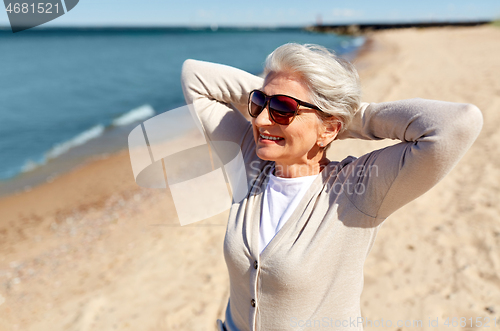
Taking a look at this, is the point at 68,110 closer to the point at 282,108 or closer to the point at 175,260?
the point at 175,260

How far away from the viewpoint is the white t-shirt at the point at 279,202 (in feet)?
4.92

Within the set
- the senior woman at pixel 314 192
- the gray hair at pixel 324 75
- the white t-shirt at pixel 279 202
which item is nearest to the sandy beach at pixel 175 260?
the senior woman at pixel 314 192

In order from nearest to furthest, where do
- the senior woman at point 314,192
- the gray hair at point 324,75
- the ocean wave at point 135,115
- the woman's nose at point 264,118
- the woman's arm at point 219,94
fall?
1. the senior woman at point 314,192
2. the gray hair at point 324,75
3. the woman's nose at point 264,118
4. the woman's arm at point 219,94
5. the ocean wave at point 135,115

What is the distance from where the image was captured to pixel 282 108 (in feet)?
4.84

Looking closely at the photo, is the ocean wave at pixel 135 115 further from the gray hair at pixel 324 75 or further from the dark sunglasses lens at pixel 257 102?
the gray hair at pixel 324 75

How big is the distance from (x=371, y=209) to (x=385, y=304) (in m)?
2.06

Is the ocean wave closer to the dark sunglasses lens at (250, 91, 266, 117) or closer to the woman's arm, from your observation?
the woman's arm

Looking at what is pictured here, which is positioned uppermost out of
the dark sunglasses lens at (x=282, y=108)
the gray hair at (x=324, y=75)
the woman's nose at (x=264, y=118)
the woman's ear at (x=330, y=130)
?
the gray hair at (x=324, y=75)

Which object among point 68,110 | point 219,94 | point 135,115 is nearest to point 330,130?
point 219,94

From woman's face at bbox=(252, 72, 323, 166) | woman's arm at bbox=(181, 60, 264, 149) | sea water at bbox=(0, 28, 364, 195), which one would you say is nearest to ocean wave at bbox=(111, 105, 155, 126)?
sea water at bbox=(0, 28, 364, 195)

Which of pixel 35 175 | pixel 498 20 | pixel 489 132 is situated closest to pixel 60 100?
pixel 35 175

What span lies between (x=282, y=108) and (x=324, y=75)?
0.22m

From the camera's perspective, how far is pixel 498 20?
145 ft

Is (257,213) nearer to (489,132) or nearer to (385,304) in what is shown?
(385,304)
